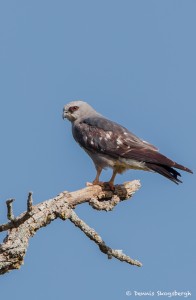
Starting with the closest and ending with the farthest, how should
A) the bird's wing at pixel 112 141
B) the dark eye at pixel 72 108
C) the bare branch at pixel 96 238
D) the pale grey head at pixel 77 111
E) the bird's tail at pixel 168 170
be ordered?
1. the bare branch at pixel 96 238
2. the bird's tail at pixel 168 170
3. the bird's wing at pixel 112 141
4. the pale grey head at pixel 77 111
5. the dark eye at pixel 72 108

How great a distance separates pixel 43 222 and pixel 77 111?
5047mm

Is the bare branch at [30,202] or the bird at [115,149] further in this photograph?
the bird at [115,149]

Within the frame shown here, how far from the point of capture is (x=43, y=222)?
294 inches

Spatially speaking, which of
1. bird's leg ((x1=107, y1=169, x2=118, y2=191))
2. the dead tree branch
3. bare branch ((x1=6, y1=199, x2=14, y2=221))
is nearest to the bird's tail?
bird's leg ((x1=107, y1=169, x2=118, y2=191))

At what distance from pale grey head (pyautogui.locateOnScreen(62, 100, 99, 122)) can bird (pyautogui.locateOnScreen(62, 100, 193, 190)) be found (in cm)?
18

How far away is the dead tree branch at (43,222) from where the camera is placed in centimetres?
689

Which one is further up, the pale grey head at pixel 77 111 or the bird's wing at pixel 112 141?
the pale grey head at pixel 77 111

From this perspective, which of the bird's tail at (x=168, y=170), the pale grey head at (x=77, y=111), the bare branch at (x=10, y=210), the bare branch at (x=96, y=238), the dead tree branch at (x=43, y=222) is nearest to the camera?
the bare branch at (x=10, y=210)

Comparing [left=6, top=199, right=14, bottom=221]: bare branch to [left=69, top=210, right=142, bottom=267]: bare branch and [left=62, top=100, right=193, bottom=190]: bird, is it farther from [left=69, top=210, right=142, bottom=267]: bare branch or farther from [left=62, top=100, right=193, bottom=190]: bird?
[left=62, top=100, right=193, bottom=190]: bird

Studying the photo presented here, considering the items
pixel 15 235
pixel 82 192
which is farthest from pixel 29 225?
pixel 82 192

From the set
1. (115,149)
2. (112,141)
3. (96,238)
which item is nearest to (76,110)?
(112,141)

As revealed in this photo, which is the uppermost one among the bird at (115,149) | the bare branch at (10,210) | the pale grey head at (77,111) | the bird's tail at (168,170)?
the pale grey head at (77,111)

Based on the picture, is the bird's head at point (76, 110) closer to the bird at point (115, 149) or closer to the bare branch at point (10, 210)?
the bird at point (115, 149)

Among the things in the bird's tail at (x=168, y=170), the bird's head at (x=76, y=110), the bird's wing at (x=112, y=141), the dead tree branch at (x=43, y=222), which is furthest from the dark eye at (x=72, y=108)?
the dead tree branch at (x=43, y=222)
